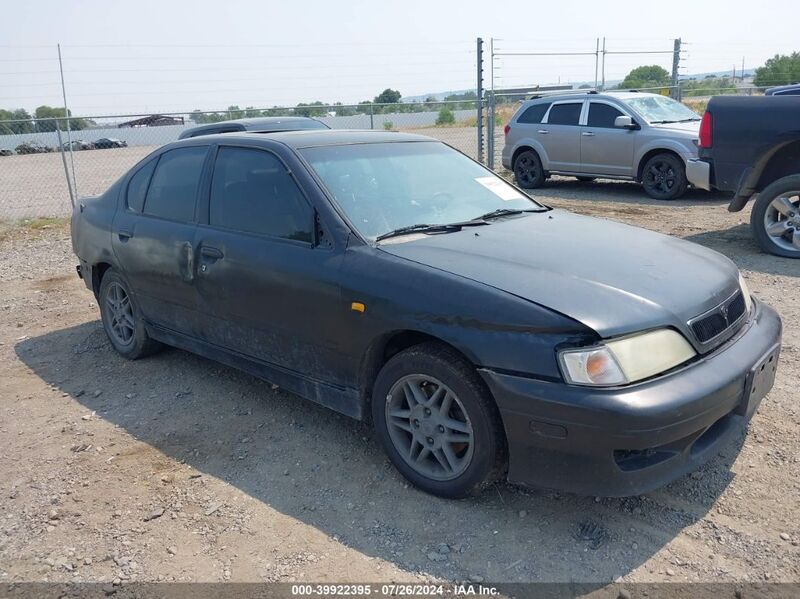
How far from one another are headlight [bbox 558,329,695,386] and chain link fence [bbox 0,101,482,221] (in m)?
10.6

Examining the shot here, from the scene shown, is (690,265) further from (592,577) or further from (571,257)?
(592,577)

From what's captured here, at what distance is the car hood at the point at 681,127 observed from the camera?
1121 centimetres

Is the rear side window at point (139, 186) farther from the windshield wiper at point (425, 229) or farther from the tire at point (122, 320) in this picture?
the windshield wiper at point (425, 229)

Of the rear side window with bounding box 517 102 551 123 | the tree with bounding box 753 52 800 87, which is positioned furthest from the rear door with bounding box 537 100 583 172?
the tree with bounding box 753 52 800 87

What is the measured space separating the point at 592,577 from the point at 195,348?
2.93m

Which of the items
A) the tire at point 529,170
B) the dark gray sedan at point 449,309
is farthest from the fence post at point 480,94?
the dark gray sedan at point 449,309

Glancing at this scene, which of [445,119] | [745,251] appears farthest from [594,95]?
[445,119]

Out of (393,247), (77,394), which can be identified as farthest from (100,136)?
(393,247)

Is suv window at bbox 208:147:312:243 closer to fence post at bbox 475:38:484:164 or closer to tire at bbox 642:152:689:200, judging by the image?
tire at bbox 642:152:689:200

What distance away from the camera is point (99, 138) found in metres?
28.3

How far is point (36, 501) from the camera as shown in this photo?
3576mm

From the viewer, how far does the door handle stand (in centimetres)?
422

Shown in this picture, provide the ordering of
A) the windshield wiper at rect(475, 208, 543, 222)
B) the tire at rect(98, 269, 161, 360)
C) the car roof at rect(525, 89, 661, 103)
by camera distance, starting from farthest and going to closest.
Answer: the car roof at rect(525, 89, 661, 103), the tire at rect(98, 269, 161, 360), the windshield wiper at rect(475, 208, 543, 222)

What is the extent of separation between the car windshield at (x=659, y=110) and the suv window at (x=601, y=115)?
299mm
